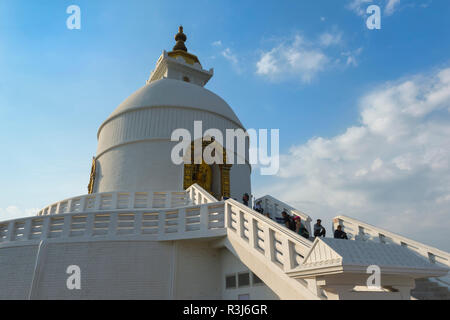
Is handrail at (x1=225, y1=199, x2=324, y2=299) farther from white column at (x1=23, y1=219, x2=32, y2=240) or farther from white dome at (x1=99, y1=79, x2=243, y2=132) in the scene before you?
white dome at (x1=99, y1=79, x2=243, y2=132)

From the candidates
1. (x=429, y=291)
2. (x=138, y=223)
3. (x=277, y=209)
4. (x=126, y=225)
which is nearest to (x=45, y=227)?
(x=126, y=225)

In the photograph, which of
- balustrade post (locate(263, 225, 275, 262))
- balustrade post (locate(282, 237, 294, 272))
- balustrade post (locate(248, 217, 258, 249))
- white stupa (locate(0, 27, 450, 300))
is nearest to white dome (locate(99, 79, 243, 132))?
white stupa (locate(0, 27, 450, 300))

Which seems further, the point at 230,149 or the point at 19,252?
the point at 230,149

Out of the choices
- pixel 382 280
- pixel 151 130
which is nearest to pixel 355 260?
pixel 382 280

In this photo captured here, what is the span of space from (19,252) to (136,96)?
11311 mm

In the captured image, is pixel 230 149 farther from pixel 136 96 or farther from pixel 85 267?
pixel 85 267

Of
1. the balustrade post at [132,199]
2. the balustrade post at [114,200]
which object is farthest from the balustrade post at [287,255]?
the balustrade post at [114,200]

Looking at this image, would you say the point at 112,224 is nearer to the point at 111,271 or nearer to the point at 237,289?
the point at 111,271

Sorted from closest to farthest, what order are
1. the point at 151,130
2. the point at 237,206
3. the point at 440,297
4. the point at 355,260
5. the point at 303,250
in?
the point at 355,260
the point at 303,250
the point at 440,297
the point at 237,206
the point at 151,130

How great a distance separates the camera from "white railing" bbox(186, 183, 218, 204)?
11.4 meters

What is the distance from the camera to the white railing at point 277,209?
13625mm

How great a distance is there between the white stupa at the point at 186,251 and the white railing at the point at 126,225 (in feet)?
0.11

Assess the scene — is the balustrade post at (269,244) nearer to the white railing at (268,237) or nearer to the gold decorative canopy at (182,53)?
the white railing at (268,237)

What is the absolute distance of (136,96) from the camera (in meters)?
19.7
